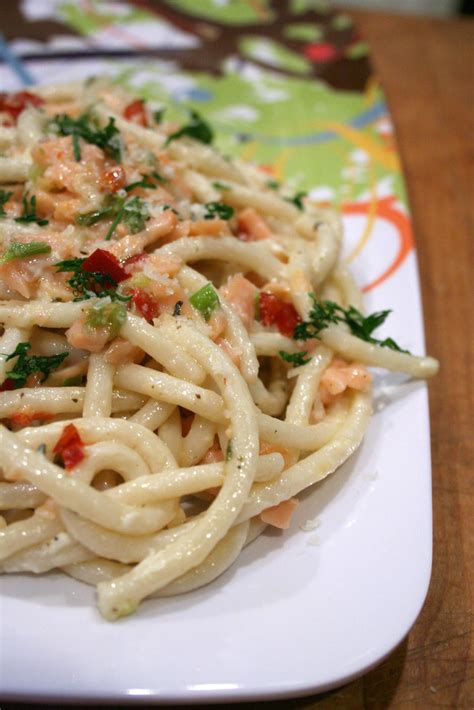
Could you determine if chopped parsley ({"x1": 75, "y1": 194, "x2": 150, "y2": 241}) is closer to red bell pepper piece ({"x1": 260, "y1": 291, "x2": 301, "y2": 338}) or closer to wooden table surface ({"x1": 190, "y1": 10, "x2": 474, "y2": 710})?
red bell pepper piece ({"x1": 260, "y1": 291, "x2": 301, "y2": 338})

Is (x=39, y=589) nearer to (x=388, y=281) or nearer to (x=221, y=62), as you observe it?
(x=388, y=281)

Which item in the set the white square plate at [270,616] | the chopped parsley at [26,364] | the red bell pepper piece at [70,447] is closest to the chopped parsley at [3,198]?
the chopped parsley at [26,364]

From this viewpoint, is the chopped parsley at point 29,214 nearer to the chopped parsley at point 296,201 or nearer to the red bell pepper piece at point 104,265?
the red bell pepper piece at point 104,265

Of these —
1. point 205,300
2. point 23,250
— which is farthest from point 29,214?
point 205,300

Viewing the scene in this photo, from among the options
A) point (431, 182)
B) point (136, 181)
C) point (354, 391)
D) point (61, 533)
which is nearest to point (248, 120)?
point (431, 182)

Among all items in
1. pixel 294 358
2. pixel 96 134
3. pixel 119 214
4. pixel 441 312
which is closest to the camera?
pixel 119 214

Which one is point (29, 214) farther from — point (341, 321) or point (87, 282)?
point (341, 321)
